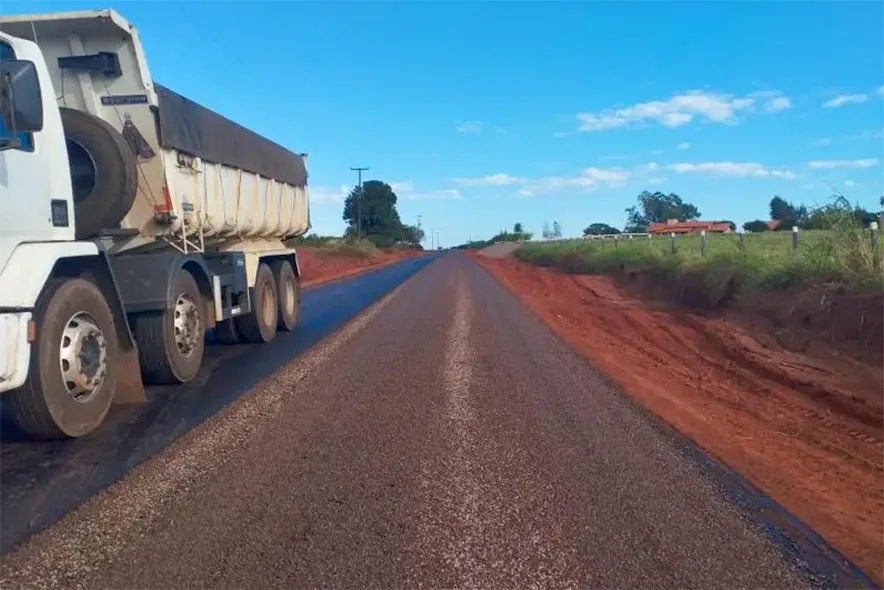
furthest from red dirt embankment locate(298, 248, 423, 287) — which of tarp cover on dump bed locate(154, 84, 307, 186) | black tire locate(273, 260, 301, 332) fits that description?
tarp cover on dump bed locate(154, 84, 307, 186)

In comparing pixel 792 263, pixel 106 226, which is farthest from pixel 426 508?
pixel 792 263

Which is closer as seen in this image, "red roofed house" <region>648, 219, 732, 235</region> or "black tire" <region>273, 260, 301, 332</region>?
"black tire" <region>273, 260, 301, 332</region>

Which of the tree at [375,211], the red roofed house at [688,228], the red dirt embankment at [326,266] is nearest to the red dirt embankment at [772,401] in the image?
the red dirt embankment at [326,266]

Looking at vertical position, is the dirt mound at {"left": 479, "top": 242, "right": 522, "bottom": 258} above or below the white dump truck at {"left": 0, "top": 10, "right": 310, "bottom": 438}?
below

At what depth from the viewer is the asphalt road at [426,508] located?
3.86 m

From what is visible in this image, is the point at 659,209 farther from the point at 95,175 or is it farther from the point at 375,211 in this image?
the point at 95,175

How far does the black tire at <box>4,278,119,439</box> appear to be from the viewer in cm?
586

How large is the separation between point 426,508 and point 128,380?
4111 mm

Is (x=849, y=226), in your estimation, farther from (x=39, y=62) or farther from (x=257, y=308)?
(x=39, y=62)

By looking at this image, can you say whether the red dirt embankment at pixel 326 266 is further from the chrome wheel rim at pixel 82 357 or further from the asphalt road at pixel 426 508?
the asphalt road at pixel 426 508

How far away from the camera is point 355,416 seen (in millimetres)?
6945

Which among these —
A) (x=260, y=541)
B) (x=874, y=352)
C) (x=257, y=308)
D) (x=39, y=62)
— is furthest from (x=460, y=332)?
(x=260, y=541)

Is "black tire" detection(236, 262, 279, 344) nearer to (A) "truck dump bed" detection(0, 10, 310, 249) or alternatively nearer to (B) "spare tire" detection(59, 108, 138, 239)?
(A) "truck dump bed" detection(0, 10, 310, 249)

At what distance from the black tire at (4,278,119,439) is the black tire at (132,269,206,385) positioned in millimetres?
1365
